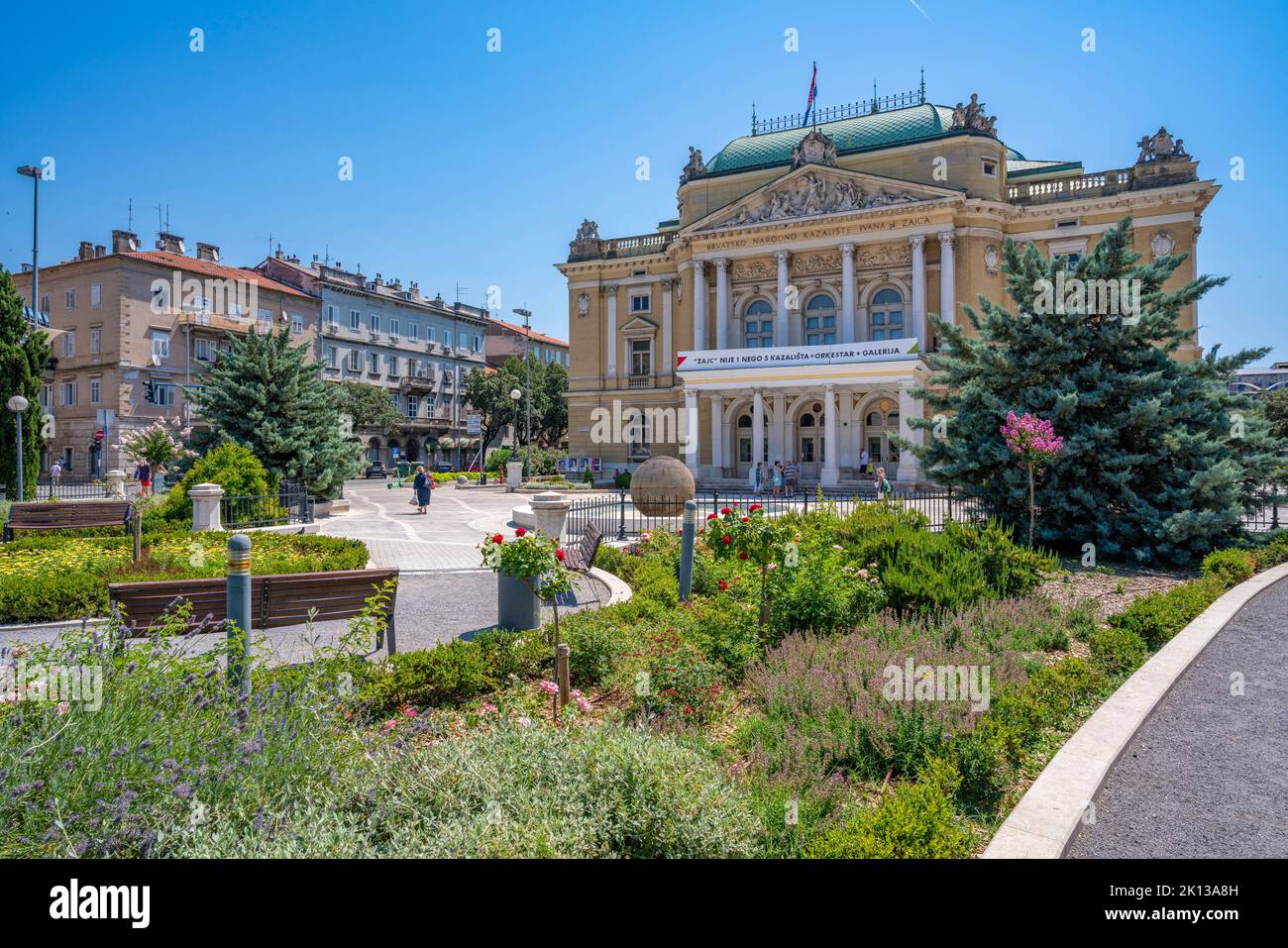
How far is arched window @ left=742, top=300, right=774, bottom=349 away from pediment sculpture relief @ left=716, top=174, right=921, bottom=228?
4.64 metres

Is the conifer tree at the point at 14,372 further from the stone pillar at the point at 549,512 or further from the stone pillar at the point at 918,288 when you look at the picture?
the stone pillar at the point at 918,288

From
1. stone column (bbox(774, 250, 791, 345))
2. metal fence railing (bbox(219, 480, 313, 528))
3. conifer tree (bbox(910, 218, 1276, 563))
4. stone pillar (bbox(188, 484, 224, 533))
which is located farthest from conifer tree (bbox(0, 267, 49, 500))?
stone column (bbox(774, 250, 791, 345))

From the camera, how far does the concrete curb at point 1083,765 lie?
373 cm

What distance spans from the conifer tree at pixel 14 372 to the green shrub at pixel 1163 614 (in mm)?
26646

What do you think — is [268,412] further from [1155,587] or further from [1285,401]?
[1285,401]

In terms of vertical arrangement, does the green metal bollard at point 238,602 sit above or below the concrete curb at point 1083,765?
above

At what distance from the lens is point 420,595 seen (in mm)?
10953

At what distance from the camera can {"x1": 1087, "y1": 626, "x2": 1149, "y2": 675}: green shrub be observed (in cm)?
705

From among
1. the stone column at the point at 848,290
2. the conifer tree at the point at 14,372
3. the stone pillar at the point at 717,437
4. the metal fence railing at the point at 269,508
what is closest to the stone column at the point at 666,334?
the stone pillar at the point at 717,437

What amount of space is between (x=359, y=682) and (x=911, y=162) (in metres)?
42.2

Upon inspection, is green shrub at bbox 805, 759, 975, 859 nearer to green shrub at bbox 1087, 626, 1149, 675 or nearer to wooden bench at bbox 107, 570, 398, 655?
green shrub at bbox 1087, 626, 1149, 675
